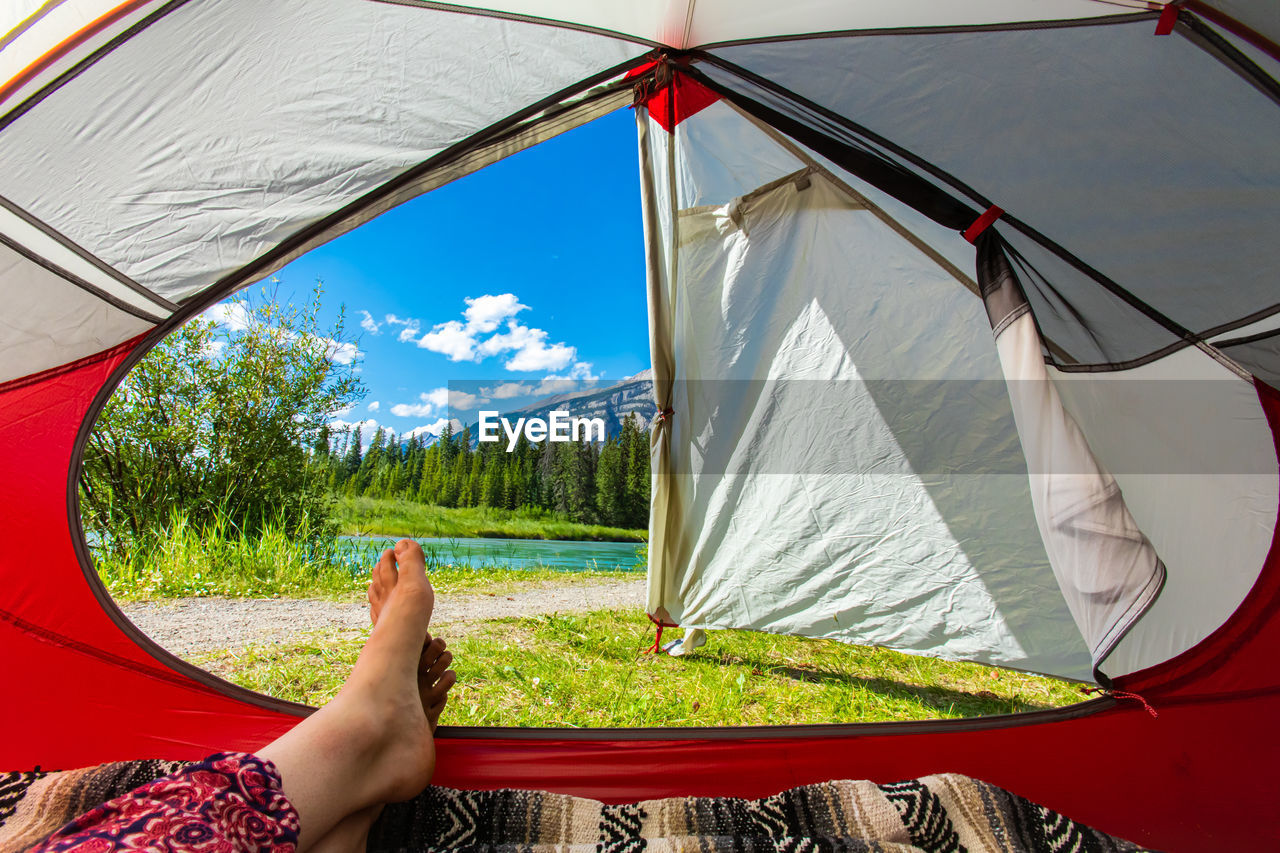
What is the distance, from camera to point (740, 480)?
1.75 metres

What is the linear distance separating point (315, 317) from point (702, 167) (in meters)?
3.72

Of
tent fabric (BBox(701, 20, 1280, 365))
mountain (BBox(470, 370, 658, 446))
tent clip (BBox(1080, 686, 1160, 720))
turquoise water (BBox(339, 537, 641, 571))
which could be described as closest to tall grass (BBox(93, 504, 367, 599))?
turquoise water (BBox(339, 537, 641, 571))

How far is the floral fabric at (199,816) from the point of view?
1.47 ft

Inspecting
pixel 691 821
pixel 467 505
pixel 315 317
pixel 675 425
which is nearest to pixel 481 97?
pixel 675 425

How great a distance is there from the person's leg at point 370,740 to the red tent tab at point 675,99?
3.89ft

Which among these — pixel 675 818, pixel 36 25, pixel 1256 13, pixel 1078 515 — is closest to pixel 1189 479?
pixel 1078 515

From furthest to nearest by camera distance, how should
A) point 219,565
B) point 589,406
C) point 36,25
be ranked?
point 589,406, point 219,565, point 36,25

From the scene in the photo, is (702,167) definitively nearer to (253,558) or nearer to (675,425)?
(675,425)

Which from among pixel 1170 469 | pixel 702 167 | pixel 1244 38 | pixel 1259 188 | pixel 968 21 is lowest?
pixel 1170 469

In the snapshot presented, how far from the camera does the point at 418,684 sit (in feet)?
2.99

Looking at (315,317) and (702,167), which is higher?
(315,317)

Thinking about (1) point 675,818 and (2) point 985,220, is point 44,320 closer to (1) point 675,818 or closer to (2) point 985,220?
(1) point 675,818

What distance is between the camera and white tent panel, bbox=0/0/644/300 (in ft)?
3.15

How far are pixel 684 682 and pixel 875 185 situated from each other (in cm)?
140
